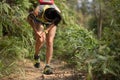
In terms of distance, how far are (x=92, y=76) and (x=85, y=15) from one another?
1254 inches

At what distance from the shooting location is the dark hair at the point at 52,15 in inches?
262

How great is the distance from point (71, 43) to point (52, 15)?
0.87 metres

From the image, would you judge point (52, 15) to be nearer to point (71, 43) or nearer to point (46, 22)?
point (46, 22)

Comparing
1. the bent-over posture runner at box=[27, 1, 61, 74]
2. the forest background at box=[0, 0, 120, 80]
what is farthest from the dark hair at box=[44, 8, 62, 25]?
the forest background at box=[0, 0, 120, 80]

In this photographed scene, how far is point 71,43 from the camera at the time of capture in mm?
7301

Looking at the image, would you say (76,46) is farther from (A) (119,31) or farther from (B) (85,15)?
(B) (85,15)

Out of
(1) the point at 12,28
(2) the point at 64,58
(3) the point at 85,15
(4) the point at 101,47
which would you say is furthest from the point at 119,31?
(3) the point at 85,15

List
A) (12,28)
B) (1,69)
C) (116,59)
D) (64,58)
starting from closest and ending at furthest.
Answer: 1. (116,59)
2. (1,69)
3. (12,28)
4. (64,58)

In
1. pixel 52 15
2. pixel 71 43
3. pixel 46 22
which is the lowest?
pixel 71 43

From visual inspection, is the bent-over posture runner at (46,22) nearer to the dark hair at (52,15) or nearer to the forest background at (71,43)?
the dark hair at (52,15)

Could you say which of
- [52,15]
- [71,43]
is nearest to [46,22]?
[52,15]

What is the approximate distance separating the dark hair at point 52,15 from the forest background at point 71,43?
0.62m

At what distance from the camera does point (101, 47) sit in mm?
4770

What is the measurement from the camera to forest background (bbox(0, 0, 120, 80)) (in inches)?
183
